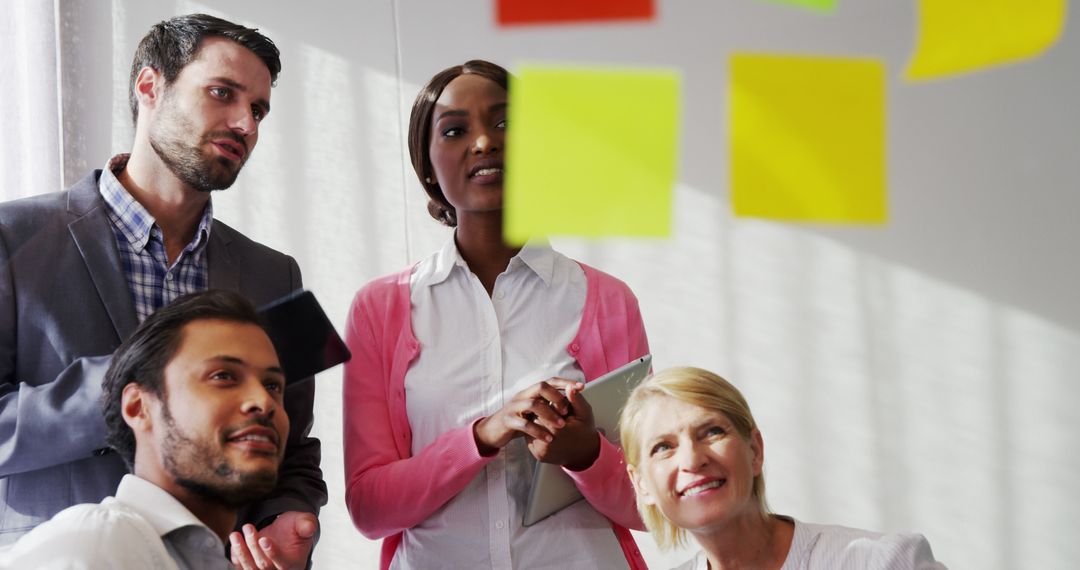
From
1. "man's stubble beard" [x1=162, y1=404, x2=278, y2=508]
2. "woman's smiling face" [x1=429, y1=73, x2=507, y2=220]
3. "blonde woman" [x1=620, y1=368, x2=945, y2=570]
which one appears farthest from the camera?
"woman's smiling face" [x1=429, y1=73, x2=507, y2=220]

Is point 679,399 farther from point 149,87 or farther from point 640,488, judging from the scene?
point 149,87

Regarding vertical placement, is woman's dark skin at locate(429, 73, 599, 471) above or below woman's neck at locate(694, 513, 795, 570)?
above

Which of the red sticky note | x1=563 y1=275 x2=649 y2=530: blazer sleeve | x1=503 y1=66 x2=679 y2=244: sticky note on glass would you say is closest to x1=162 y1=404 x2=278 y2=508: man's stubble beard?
x1=563 y1=275 x2=649 y2=530: blazer sleeve

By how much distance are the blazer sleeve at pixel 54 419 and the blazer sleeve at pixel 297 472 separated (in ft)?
0.58

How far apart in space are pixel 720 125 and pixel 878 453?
62cm

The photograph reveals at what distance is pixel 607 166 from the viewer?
1562 millimetres

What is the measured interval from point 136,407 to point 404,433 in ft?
1.13

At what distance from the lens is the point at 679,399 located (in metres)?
1.16

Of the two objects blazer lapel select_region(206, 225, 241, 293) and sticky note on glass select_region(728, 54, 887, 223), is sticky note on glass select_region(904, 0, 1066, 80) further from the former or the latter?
blazer lapel select_region(206, 225, 241, 293)

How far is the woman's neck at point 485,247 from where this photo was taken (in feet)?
4.35

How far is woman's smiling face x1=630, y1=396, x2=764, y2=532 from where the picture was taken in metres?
1.10

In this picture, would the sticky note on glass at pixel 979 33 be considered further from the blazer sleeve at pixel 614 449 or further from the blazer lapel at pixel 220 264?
the blazer lapel at pixel 220 264

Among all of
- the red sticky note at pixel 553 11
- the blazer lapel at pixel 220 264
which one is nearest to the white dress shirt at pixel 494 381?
the blazer lapel at pixel 220 264

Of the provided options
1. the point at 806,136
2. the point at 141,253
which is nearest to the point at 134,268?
the point at 141,253
